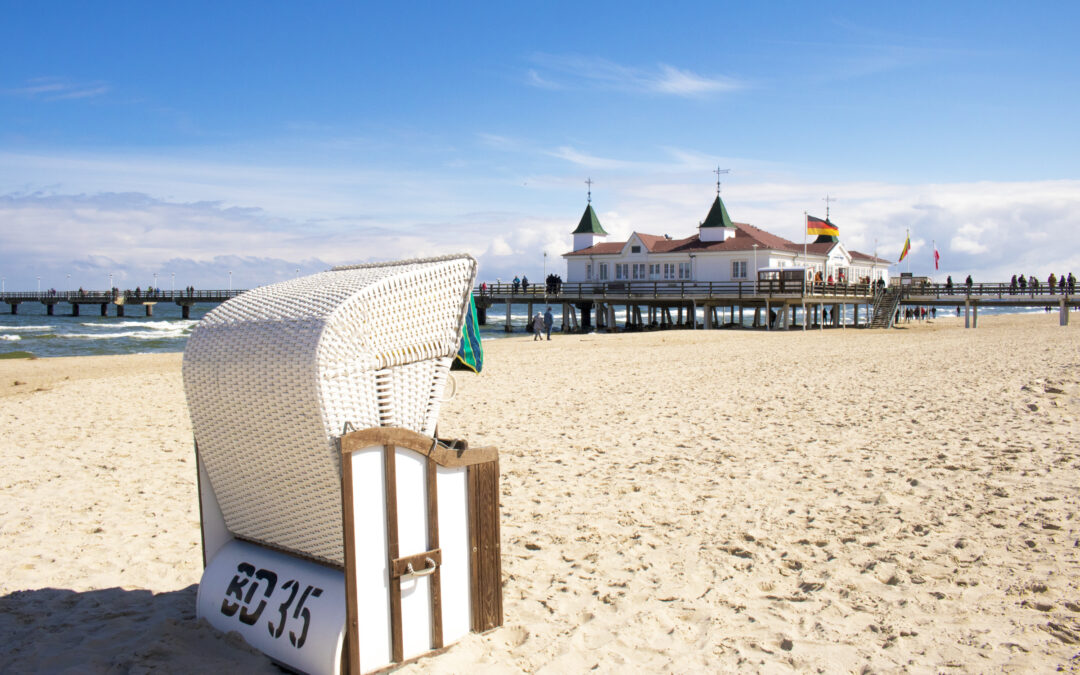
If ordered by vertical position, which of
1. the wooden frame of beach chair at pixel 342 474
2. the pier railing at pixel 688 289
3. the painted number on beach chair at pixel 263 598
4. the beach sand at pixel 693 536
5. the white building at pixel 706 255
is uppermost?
the white building at pixel 706 255

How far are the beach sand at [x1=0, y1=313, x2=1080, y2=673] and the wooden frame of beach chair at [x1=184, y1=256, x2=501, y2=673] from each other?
0.28 m

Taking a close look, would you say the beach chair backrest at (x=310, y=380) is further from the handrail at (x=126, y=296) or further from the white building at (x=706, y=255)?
the handrail at (x=126, y=296)

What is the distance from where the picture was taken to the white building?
140ft

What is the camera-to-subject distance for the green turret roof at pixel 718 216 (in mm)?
43719

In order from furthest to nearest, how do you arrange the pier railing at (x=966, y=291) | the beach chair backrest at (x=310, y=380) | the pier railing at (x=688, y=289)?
the pier railing at (x=966, y=291) < the pier railing at (x=688, y=289) < the beach chair backrest at (x=310, y=380)

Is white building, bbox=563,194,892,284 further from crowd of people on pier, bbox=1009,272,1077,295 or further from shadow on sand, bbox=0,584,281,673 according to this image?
shadow on sand, bbox=0,584,281,673

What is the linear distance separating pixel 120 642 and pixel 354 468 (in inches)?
66.2

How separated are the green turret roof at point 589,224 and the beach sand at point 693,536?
3855cm

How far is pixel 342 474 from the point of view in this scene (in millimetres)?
3037

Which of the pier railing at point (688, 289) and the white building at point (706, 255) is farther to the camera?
the white building at point (706, 255)

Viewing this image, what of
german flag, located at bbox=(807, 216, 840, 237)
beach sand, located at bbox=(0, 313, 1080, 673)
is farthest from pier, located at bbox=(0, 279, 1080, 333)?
beach sand, located at bbox=(0, 313, 1080, 673)

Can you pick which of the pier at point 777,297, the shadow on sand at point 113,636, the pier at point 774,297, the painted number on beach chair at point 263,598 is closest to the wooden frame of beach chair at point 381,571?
the painted number on beach chair at point 263,598

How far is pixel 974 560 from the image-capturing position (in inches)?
189

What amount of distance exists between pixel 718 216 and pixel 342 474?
42.8 m
